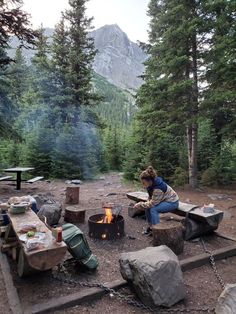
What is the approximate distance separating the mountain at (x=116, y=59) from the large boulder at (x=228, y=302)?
150230 mm

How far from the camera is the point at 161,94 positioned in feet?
35.3

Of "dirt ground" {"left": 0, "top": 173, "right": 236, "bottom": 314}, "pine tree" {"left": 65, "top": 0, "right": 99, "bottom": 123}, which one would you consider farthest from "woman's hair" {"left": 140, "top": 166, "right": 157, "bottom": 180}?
"pine tree" {"left": 65, "top": 0, "right": 99, "bottom": 123}

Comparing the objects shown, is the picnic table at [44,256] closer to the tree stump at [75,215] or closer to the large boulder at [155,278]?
the large boulder at [155,278]

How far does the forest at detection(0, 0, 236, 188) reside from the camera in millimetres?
9938

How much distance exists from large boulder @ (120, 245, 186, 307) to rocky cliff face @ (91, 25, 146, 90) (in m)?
150

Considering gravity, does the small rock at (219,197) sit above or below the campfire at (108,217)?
below

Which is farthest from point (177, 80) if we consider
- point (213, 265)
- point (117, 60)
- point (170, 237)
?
point (117, 60)

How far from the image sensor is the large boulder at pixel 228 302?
10.0 feet

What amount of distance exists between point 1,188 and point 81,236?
7821mm

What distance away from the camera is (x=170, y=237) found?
4.91m

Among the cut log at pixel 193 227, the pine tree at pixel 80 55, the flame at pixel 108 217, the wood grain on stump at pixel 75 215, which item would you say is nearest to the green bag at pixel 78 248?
the flame at pixel 108 217

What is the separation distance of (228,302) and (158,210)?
2.72 metres

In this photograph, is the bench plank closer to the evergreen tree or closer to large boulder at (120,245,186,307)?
large boulder at (120,245,186,307)

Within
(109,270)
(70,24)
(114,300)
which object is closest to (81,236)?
(109,270)
